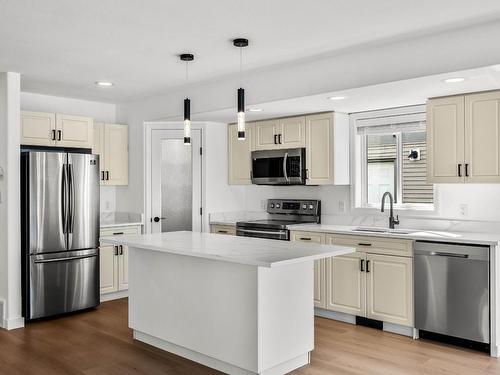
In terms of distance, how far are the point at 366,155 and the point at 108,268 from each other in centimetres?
316

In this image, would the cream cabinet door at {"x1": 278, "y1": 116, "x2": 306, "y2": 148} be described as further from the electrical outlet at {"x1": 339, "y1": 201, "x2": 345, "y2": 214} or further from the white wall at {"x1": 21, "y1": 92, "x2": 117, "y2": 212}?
the white wall at {"x1": 21, "y1": 92, "x2": 117, "y2": 212}

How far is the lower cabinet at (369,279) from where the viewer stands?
4.11m

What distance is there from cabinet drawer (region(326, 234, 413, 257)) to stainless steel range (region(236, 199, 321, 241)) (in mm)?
614

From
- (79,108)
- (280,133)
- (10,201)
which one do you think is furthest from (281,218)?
(10,201)

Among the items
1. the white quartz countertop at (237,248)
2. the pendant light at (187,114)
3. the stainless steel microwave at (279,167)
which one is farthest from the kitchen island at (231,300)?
the stainless steel microwave at (279,167)

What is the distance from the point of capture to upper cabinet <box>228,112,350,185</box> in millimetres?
4930

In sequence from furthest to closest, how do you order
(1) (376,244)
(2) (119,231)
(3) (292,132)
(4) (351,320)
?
(2) (119,231), (3) (292,132), (4) (351,320), (1) (376,244)

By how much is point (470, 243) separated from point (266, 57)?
221cm

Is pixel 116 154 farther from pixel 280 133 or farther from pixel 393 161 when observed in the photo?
pixel 393 161

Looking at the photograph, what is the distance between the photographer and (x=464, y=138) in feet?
12.9

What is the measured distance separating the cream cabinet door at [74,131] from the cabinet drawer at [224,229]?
5.66ft

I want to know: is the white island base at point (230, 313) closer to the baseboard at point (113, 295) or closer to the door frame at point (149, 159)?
the baseboard at point (113, 295)

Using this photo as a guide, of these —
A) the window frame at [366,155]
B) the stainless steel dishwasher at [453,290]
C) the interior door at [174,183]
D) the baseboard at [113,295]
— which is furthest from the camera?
the interior door at [174,183]

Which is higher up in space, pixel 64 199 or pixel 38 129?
pixel 38 129
